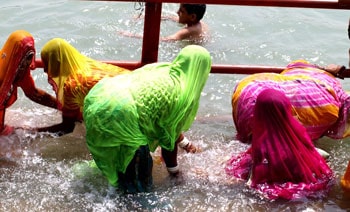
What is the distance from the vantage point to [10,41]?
4203 millimetres

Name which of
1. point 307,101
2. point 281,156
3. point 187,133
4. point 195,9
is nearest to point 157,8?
point 187,133

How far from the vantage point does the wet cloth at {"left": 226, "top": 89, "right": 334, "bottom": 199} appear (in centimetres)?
367

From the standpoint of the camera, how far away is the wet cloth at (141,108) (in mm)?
3469

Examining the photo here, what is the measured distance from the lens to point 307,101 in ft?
13.7

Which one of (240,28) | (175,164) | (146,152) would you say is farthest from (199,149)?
(240,28)

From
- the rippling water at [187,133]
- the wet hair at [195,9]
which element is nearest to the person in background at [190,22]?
the wet hair at [195,9]

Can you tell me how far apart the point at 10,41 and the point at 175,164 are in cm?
150

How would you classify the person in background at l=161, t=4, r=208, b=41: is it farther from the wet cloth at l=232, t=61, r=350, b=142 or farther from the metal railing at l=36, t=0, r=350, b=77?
the wet cloth at l=232, t=61, r=350, b=142

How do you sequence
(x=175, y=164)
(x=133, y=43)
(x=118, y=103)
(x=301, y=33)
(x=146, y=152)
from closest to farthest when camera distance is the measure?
(x=118, y=103)
(x=146, y=152)
(x=175, y=164)
(x=133, y=43)
(x=301, y=33)

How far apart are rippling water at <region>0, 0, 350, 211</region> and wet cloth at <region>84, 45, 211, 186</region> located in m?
0.41

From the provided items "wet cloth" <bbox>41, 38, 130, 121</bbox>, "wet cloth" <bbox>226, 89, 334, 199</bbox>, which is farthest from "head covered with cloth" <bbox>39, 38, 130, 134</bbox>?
"wet cloth" <bbox>226, 89, 334, 199</bbox>

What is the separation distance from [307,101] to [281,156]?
2.13 feet

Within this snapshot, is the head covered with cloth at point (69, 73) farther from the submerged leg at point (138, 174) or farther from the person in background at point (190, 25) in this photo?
the person in background at point (190, 25)

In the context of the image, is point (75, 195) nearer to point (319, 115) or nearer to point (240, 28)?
point (319, 115)
